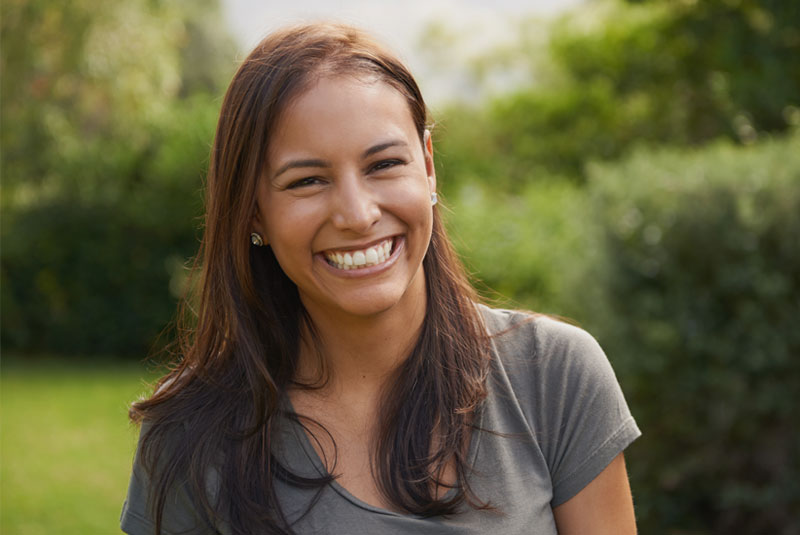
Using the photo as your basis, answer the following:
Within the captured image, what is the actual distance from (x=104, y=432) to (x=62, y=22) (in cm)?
382

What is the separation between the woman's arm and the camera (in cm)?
205

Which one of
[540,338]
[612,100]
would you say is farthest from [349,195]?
[612,100]

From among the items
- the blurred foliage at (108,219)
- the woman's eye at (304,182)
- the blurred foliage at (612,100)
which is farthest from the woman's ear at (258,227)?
the blurred foliage at (108,219)

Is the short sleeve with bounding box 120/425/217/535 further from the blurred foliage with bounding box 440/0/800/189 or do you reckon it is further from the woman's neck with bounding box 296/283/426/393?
the blurred foliage with bounding box 440/0/800/189

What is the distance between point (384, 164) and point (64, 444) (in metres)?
7.25

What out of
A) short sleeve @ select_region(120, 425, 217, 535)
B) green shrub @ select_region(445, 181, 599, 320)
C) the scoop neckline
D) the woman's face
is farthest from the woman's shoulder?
green shrub @ select_region(445, 181, 599, 320)

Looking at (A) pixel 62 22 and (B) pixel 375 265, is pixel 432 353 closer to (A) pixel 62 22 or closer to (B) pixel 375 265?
(B) pixel 375 265

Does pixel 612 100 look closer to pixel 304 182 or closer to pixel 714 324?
pixel 714 324

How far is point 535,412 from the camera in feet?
6.88

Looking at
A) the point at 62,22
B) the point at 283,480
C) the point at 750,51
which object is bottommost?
the point at 283,480

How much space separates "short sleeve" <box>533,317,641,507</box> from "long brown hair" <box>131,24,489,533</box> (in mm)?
148

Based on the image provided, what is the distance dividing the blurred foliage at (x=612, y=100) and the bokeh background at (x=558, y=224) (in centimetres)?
3

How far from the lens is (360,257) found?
2002 millimetres

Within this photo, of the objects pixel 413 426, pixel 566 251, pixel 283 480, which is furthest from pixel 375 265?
pixel 566 251
